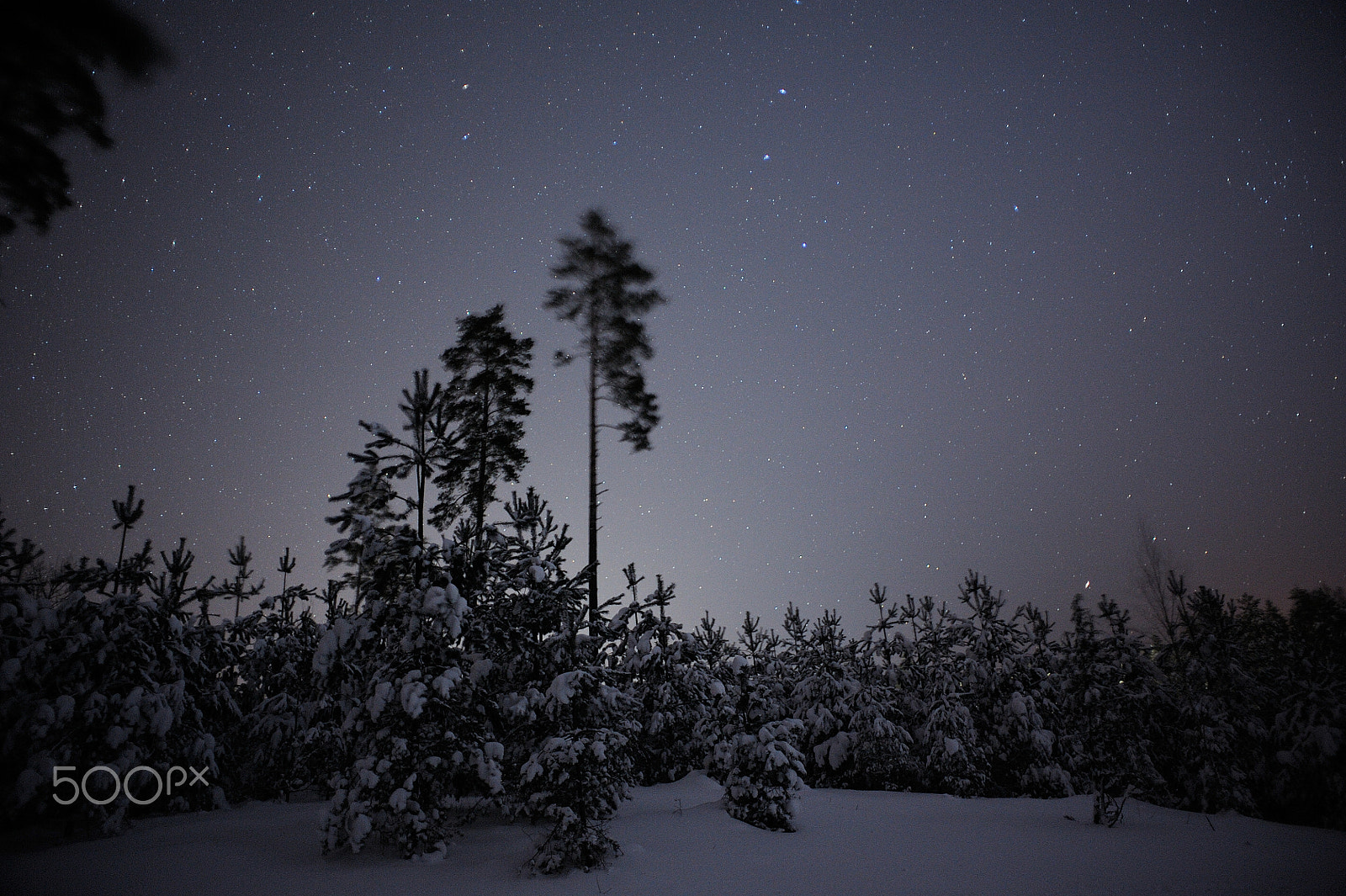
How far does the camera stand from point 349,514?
82.2 ft

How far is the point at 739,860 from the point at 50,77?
1331cm

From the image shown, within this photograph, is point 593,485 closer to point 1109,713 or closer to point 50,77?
point 50,77

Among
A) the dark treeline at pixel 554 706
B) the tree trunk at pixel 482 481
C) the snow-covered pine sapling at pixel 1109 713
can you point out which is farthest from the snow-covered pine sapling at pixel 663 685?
the snow-covered pine sapling at pixel 1109 713

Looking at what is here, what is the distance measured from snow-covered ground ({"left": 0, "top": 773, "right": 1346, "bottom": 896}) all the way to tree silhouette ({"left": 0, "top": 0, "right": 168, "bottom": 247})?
955cm

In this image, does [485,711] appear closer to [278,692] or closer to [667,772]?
[667,772]

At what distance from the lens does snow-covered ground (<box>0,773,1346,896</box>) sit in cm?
891

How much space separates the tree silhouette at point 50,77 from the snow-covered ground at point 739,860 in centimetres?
955

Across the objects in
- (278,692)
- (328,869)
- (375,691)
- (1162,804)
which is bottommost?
(1162,804)

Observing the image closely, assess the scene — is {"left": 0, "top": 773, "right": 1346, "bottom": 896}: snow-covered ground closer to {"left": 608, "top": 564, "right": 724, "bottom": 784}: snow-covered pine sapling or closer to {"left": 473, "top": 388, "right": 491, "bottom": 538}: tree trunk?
{"left": 608, "top": 564, "right": 724, "bottom": 784}: snow-covered pine sapling

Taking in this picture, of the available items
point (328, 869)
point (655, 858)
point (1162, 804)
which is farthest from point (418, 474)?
point (1162, 804)

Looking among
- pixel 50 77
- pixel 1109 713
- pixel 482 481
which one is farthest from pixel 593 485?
pixel 1109 713

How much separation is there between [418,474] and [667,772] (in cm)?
1445

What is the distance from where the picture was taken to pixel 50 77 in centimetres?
274

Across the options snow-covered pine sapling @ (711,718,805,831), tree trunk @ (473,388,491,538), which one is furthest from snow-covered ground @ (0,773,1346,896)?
tree trunk @ (473,388,491,538)
